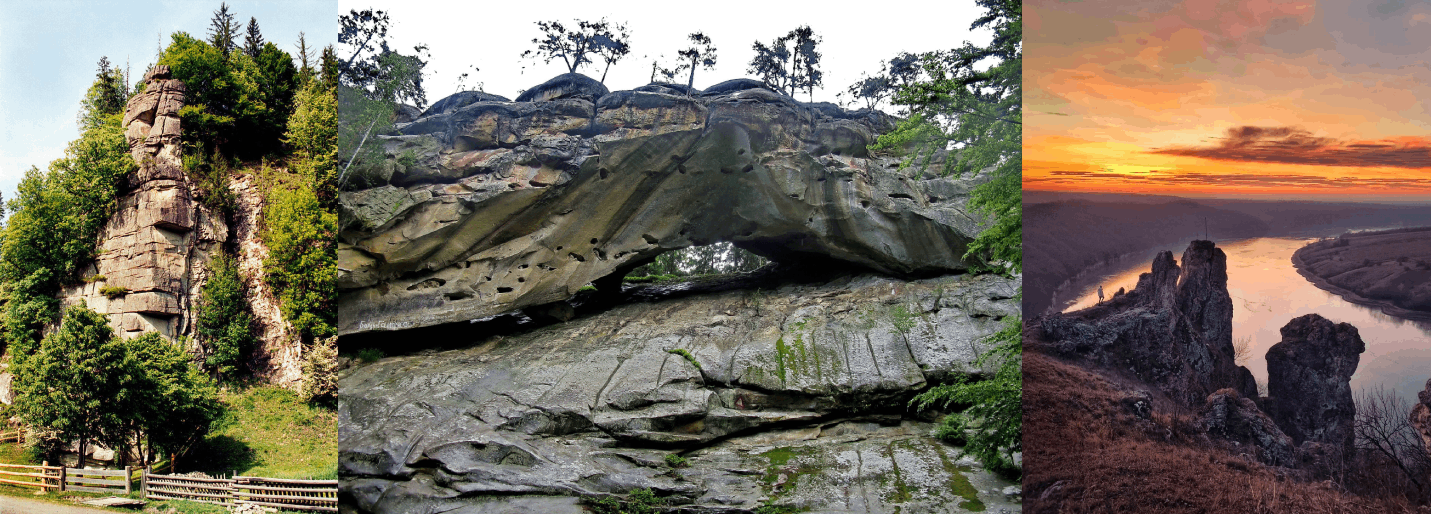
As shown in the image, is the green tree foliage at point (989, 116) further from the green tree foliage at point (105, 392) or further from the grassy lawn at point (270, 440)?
the green tree foliage at point (105, 392)

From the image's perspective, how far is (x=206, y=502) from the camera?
646 centimetres

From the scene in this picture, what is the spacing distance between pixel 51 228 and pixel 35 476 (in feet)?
8.46

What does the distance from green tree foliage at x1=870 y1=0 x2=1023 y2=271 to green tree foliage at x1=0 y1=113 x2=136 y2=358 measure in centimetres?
866

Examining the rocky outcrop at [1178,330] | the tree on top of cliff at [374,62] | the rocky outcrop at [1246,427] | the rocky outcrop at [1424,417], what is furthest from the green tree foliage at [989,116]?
the tree on top of cliff at [374,62]

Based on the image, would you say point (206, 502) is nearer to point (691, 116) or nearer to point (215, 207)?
point (215, 207)

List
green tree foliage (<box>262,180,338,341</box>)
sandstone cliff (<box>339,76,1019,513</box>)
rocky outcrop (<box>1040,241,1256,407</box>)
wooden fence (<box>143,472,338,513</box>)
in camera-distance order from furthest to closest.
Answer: green tree foliage (<box>262,180,338,341</box>) < sandstone cliff (<box>339,76,1019,513</box>) < wooden fence (<box>143,472,338,513</box>) < rocky outcrop (<box>1040,241,1256,407</box>)

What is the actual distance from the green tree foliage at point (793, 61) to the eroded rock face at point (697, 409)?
11.1 ft

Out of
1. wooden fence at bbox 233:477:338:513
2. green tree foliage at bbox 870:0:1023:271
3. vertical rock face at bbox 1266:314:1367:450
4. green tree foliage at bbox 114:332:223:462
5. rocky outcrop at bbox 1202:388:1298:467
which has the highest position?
green tree foliage at bbox 870:0:1023:271

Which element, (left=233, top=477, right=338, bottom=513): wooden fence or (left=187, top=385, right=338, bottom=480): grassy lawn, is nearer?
(left=233, top=477, right=338, bottom=513): wooden fence

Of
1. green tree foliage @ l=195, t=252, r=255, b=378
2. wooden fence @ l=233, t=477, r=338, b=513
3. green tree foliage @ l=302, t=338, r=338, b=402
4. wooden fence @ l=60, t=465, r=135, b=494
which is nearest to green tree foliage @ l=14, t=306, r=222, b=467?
wooden fence @ l=60, t=465, r=135, b=494

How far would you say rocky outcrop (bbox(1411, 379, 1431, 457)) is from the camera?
117 inches

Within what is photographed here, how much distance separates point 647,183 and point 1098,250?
7604 millimetres

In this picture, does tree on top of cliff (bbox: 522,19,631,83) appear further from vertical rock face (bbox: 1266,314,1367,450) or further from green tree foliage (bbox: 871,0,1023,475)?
vertical rock face (bbox: 1266,314,1367,450)

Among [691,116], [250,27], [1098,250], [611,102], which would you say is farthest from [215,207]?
[1098,250]
